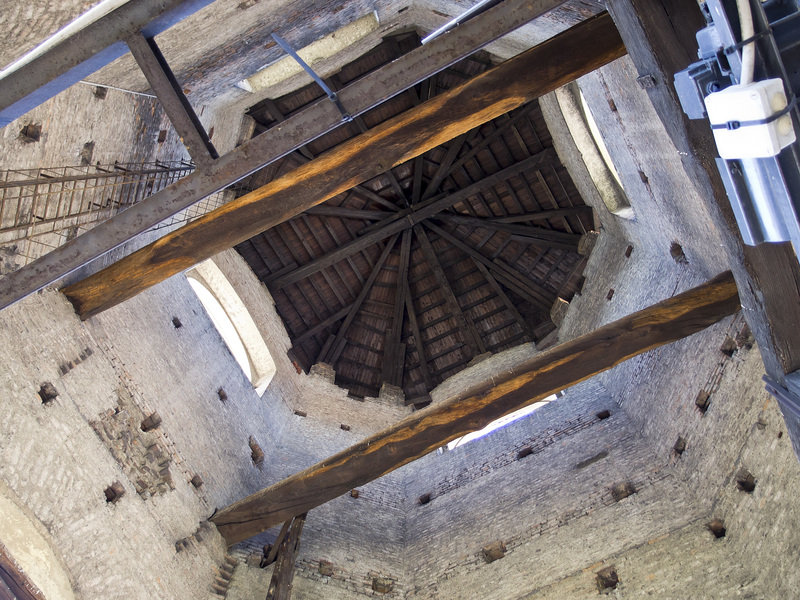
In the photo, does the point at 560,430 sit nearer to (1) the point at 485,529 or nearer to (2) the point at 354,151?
(1) the point at 485,529

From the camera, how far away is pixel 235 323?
38.4 ft

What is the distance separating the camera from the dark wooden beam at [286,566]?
6.88 meters

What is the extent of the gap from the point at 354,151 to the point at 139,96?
357cm

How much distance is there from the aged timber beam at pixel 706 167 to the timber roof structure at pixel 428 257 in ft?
27.7

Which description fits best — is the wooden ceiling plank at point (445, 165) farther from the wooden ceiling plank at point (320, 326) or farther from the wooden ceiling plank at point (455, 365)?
the wooden ceiling plank at point (455, 365)

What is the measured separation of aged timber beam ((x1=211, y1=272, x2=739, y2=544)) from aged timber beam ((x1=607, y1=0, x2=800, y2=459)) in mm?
2380

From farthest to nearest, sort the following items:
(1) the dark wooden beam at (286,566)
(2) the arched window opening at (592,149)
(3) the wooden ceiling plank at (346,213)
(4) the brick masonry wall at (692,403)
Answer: (3) the wooden ceiling plank at (346,213) < (2) the arched window opening at (592,149) < (1) the dark wooden beam at (286,566) < (4) the brick masonry wall at (692,403)

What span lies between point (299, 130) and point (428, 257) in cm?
892

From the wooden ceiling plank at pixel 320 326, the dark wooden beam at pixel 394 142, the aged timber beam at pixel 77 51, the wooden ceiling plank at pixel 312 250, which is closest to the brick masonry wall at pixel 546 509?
the wooden ceiling plank at pixel 320 326

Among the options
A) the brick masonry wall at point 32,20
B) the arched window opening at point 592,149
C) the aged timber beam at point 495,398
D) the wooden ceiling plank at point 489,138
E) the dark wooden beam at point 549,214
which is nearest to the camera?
the brick masonry wall at point 32,20

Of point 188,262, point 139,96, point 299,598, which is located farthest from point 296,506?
point 139,96

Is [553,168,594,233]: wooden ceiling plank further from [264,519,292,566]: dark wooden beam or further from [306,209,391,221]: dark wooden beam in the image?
[264,519,292,566]: dark wooden beam

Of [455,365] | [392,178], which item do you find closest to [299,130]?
[392,178]

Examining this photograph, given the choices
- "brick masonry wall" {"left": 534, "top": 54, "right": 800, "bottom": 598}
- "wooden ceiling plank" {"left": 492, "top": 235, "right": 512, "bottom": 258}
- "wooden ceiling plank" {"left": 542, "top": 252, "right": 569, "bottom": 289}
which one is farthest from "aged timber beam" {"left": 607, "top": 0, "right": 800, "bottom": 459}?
"wooden ceiling plank" {"left": 492, "top": 235, "right": 512, "bottom": 258}
